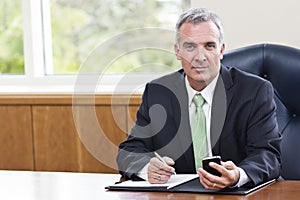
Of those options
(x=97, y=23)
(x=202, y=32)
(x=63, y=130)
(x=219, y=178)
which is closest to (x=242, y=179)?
(x=219, y=178)

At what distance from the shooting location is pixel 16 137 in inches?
158

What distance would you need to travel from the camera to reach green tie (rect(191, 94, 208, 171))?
8.50 feet

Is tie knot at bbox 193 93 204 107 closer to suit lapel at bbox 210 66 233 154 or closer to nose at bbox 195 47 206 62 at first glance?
suit lapel at bbox 210 66 233 154

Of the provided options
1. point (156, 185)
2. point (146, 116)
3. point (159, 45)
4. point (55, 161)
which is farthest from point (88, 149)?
point (156, 185)

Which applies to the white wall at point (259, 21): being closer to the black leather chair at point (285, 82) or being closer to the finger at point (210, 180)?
the black leather chair at point (285, 82)

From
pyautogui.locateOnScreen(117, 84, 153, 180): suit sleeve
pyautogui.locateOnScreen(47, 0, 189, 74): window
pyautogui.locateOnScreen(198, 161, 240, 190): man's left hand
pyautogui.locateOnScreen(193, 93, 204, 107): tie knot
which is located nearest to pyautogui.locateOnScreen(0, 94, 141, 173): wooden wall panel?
pyautogui.locateOnScreen(47, 0, 189, 74): window

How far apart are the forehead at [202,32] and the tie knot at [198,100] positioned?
231mm

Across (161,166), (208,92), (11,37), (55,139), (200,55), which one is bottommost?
(55,139)

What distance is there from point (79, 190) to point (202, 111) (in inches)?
23.3

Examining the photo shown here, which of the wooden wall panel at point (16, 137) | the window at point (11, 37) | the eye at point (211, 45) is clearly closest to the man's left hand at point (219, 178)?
the eye at point (211, 45)

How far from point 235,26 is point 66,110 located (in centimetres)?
109

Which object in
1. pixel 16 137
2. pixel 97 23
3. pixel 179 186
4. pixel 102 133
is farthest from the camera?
pixel 97 23

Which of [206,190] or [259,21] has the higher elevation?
[259,21]

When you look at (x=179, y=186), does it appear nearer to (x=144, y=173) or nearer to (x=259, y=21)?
(x=144, y=173)
